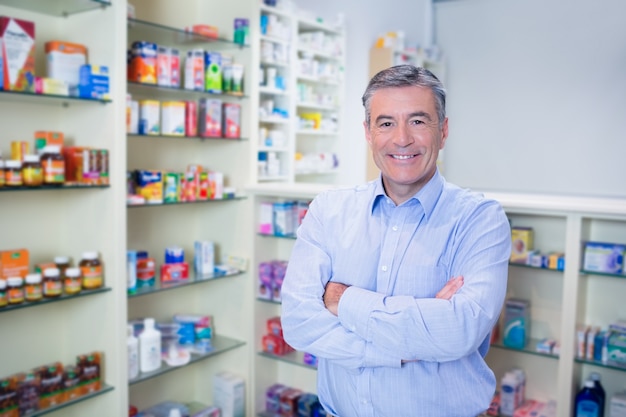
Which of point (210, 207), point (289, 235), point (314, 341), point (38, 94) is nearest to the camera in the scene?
point (314, 341)

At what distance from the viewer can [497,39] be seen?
685cm

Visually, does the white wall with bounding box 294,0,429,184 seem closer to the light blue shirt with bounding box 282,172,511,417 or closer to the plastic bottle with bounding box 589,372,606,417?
the plastic bottle with bounding box 589,372,606,417

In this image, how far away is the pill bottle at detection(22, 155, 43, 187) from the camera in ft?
8.87

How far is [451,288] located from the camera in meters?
1.74

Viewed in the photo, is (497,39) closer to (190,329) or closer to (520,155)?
(520,155)

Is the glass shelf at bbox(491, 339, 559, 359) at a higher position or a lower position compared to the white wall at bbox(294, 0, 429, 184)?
lower

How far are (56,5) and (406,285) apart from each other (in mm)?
2263

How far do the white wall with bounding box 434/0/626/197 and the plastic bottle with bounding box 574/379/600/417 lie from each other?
13.1 feet

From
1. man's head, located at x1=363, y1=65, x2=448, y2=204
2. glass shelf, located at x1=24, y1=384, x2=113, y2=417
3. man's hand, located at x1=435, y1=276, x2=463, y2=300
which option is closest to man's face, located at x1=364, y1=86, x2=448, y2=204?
man's head, located at x1=363, y1=65, x2=448, y2=204

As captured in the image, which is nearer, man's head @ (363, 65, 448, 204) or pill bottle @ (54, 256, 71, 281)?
man's head @ (363, 65, 448, 204)

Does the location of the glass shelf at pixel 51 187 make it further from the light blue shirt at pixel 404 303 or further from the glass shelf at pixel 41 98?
the light blue shirt at pixel 404 303

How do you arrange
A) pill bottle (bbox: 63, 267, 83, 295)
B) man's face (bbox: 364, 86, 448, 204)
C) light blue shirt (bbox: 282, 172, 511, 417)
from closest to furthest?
light blue shirt (bbox: 282, 172, 511, 417) < man's face (bbox: 364, 86, 448, 204) < pill bottle (bbox: 63, 267, 83, 295)

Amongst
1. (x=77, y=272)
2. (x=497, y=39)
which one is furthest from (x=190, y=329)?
(x=497, y=39)

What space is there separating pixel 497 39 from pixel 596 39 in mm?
1038
